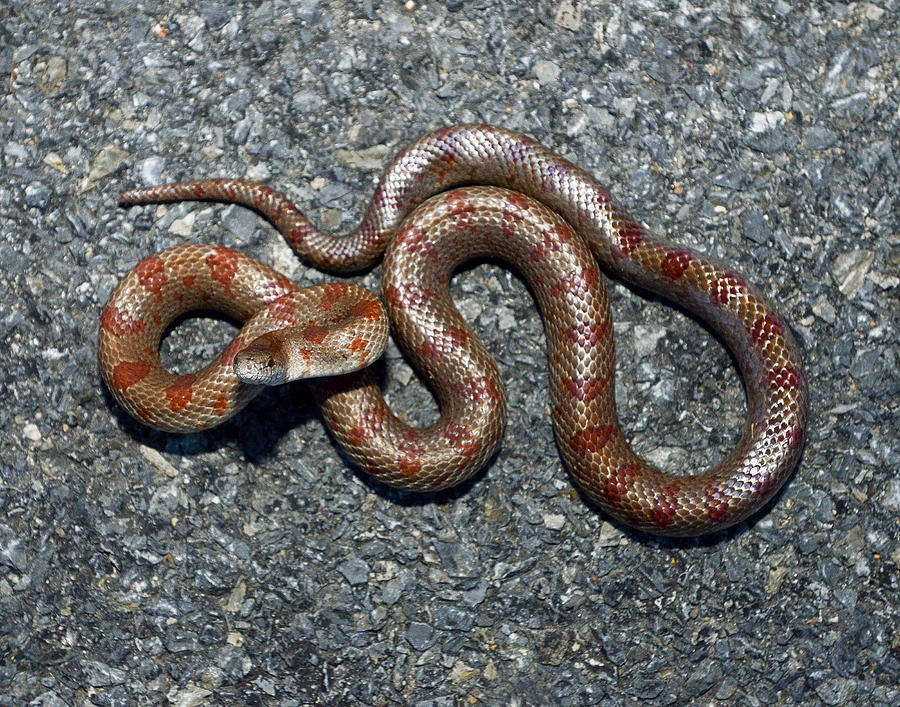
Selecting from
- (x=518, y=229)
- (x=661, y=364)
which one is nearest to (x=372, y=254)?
(x=518, y=229)

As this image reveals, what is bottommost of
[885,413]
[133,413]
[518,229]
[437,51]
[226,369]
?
[133,413]

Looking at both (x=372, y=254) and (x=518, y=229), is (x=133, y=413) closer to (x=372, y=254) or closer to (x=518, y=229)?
(x=372, y=254)

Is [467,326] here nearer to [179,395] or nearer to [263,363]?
[263,363]

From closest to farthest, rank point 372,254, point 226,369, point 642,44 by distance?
point 226,369 → point 372,254 → point 642,44

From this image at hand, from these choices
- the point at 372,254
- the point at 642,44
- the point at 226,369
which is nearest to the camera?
the point at 226,369

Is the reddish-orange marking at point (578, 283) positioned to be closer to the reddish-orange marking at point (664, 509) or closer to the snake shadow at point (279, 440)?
the snake shadow at point (279, 440)

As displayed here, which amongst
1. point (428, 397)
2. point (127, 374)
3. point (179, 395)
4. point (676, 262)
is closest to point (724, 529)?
point (676, 262)
